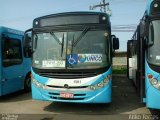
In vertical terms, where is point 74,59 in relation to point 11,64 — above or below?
above

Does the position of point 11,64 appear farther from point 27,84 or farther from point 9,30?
point 27,84

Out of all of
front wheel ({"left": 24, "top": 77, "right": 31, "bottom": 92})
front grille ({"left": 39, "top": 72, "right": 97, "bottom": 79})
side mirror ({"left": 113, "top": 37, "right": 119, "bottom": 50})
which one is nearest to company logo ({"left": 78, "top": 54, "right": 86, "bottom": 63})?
front grille ({"left": 39, "top": 72, "right": 97, "bottom": 79})

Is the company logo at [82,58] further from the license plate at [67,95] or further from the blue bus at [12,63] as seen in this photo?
the blue bus at [12,63]

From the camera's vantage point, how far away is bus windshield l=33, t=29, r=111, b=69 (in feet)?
29.0

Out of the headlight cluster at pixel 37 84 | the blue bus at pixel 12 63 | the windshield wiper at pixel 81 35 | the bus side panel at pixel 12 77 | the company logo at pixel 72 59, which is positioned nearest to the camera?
the company logo at pixel 72 59

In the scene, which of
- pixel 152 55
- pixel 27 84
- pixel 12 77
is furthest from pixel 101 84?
pixel 27 84

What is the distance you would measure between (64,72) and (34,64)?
122 centimetres

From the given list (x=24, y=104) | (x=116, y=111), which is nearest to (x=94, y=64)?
→ (x=116, y=111)

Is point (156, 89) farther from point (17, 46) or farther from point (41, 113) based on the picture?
point (17, 46)

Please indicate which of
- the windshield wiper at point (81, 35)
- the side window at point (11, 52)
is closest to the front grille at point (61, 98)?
the windshield wiper at point (81, 35)

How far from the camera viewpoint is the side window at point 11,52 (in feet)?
37.6

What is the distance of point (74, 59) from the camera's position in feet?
29.2

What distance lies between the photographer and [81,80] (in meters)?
8.73

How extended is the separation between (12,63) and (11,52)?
461 mm
